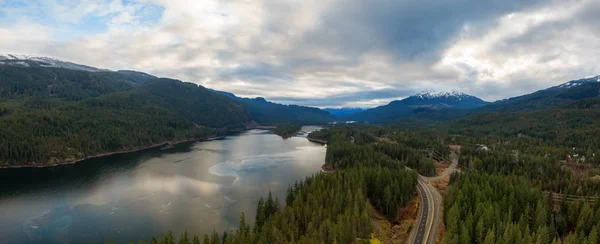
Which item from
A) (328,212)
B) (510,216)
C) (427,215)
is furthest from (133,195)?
(510,216)

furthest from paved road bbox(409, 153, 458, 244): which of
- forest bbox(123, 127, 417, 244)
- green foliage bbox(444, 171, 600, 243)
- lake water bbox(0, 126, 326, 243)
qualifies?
lake water bbox(0, 126, 326, 243)

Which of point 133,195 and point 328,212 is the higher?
point 328,212

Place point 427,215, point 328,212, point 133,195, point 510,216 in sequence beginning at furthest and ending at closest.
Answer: point 133,195 → point 427,215 → point 328,212 → point 510,216

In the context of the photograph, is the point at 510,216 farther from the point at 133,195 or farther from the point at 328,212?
the point at 133,195

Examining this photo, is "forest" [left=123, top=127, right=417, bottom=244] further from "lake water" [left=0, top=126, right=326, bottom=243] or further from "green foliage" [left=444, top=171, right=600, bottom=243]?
"green foliage" [left=444, top=171, right=600, bottom=243]

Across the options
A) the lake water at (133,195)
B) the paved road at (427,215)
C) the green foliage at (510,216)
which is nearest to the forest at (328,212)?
the paved road at (427,215)

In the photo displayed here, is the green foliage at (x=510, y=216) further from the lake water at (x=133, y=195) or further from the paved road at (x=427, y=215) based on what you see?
the lake water at (x=133, y=195)
